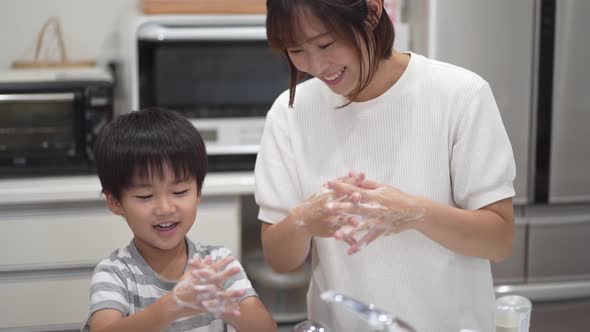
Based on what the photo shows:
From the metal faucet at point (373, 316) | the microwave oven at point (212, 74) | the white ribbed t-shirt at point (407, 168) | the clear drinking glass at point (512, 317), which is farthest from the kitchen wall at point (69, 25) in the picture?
the metal faucet at point (373, 316)

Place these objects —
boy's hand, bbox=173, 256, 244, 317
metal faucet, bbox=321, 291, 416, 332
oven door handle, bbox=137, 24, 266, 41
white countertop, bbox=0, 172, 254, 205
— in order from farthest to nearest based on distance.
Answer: oven door handle, bbox=137, 24, 266, 41 < white countertop, bbox=0, 172, 254, 205 < boy's hand, bbox=173, 256, 244, 317 < metal faucet, bbox=321, 291, 416, 332

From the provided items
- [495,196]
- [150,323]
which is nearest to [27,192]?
[150,323]

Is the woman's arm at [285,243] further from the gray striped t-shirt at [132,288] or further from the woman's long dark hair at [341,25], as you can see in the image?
the woman's long dark hair at [341,25]

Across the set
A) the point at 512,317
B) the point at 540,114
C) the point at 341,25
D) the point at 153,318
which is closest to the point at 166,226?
the point at 153,318

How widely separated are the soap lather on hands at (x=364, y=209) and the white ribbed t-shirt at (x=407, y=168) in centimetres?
14

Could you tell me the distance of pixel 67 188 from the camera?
220 cm

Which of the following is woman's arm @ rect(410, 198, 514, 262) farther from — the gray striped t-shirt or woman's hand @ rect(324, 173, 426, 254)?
the gray striped t-shirt

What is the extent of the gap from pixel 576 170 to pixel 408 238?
139 centimetres

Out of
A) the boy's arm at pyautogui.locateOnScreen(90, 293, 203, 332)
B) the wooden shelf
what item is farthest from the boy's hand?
the wooden shelf

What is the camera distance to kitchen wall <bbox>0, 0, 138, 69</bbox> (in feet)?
9.02

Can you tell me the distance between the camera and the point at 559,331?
263 centimetres

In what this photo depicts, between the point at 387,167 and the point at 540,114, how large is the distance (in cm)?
131

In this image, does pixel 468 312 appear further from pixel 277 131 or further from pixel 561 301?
pixel 561 301

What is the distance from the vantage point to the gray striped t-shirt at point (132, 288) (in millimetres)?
1230
